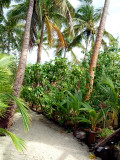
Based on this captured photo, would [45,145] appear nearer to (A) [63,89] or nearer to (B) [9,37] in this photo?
(A) [63,89]

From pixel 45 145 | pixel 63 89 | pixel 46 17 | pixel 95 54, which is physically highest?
pixel 46 17

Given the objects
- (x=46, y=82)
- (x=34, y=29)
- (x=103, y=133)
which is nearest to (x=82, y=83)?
(x=46, y=82)

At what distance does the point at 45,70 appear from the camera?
19.1ft

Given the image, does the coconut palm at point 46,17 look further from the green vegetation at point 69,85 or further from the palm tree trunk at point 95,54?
Answer: the palm tree trunk at point 95,54

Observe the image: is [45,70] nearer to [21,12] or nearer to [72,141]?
[72,141]

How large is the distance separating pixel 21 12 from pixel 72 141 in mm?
7942

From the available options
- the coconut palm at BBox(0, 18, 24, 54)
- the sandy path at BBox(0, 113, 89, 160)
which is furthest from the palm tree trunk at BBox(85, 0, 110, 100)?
the coconut palm at BBox(0, 18, 24, 54)

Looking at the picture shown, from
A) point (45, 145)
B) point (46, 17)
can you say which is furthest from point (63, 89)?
point (46, 17)

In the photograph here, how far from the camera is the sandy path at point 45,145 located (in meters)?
3.38

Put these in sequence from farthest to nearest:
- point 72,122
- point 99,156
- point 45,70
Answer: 1. point 45,70
2. point 72,122
3. point 99,156

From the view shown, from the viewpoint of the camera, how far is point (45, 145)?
3918 mm

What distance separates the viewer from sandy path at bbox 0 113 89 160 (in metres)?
3.38

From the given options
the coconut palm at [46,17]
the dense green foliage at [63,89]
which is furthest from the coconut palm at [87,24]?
the dense green foliage at [63,89]

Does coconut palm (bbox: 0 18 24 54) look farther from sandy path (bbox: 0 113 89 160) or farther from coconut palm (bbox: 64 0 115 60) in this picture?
sandy path (bbox: 0 113 89 160)
